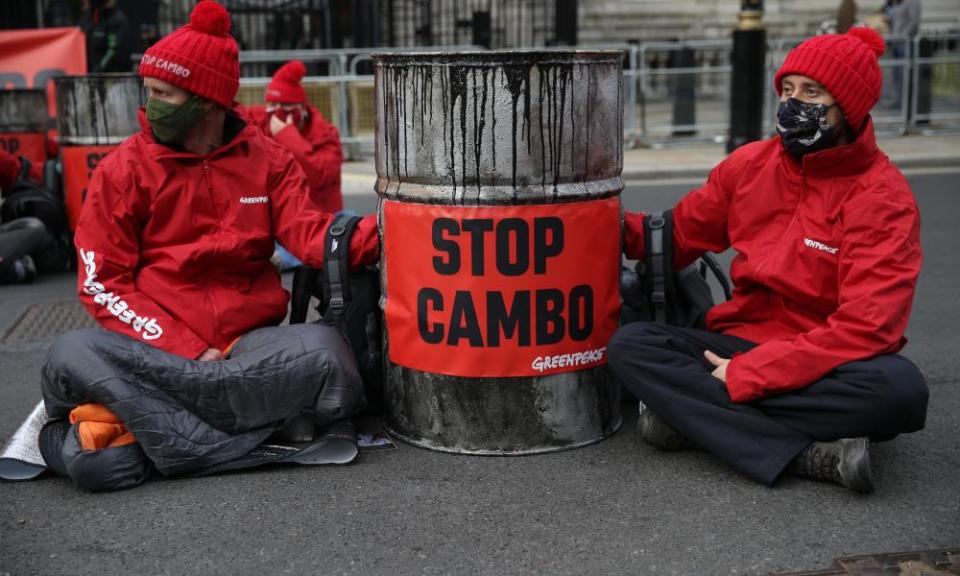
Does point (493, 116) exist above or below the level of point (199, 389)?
above

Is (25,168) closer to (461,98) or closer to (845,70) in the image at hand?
(461,98)

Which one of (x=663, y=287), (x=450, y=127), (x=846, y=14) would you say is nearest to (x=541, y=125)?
(x=450, y=127)

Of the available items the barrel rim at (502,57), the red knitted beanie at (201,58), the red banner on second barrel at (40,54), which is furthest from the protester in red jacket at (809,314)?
the red banner on second barrel at (40,54)

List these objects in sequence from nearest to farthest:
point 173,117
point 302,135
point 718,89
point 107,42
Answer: point 173,117
point 302,135
point 107,42
point 718,89

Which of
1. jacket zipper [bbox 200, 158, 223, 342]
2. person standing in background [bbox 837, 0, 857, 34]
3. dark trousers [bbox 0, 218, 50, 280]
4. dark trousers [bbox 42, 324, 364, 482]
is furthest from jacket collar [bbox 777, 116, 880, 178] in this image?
person standing in background [bbox 837, 0, 857, 34]

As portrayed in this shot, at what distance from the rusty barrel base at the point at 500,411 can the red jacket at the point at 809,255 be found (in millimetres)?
555

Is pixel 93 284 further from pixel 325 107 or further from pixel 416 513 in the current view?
pixel 325 107

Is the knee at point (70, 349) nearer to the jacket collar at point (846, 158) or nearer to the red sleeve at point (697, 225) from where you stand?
the red sleeve at point (697, 225)

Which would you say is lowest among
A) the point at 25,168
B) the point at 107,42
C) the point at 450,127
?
the point at 25,168

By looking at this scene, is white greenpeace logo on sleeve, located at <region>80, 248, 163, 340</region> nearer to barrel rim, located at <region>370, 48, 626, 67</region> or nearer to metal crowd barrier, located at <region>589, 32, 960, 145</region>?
barrel rim, located at <region>370, 48, 626, 67</region>

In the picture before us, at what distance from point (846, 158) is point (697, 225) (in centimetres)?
61

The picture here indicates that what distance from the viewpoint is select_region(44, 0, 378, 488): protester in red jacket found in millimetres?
3803

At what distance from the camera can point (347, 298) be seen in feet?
13.5

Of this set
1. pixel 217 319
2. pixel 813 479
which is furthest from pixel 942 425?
pixel 217 319
